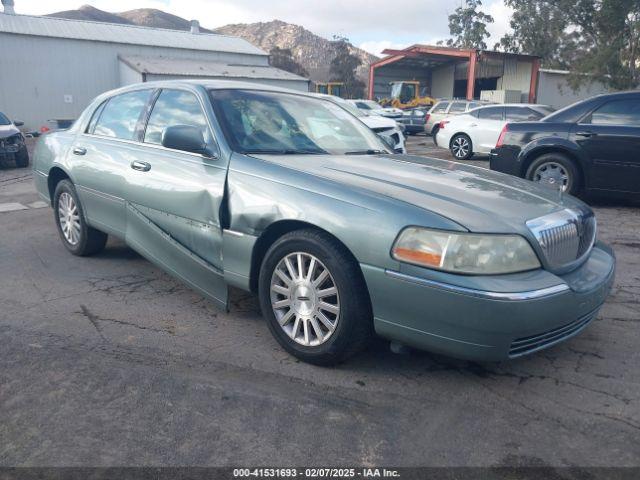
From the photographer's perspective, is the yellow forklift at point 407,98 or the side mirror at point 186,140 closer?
the side mirror at point 186,140

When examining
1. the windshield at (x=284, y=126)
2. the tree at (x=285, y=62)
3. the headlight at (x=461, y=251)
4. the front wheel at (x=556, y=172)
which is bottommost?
the headlight at (x=461, y=251)

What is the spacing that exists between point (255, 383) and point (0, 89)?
94.9 ft

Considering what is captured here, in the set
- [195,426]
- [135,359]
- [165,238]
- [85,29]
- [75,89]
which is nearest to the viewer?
[195,426]

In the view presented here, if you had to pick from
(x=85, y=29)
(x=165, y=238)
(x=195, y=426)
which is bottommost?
(x=195, y=426)

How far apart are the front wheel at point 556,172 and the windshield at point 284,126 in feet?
12.9

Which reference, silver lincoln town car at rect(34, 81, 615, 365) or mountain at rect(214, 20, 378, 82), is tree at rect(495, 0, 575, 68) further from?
mountain at rect(214, 20, 378, 82)

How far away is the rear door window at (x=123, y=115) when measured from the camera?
14.7 ft

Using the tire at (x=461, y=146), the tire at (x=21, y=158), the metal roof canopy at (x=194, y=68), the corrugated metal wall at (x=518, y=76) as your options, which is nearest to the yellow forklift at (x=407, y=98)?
the metal roof canopy at (x=194, y=68)

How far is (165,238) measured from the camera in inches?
154

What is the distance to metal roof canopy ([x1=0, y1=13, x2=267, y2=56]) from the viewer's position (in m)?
28.4

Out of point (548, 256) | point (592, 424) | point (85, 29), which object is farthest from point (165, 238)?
point (85, 29)

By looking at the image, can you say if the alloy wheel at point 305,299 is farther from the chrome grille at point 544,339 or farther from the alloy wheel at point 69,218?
the alloy wheel at point 69,218

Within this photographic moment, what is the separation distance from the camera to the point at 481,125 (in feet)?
45.2

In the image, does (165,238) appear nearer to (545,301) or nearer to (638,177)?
(545,301)
